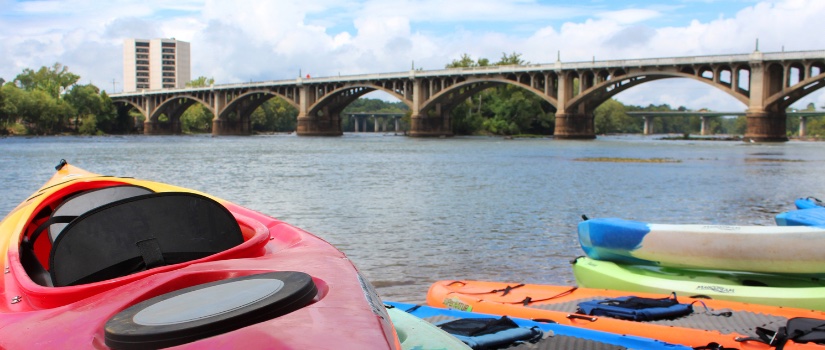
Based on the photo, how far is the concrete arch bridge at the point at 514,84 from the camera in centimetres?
5600

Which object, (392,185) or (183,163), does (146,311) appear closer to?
(392,185)

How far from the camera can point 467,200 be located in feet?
56.0

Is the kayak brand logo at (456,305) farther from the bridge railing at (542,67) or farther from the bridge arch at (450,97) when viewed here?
the bridge arch at (450,97)

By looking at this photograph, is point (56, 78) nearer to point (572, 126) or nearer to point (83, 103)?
point (83, 103)

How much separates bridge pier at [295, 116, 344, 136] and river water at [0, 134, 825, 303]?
55.2 m

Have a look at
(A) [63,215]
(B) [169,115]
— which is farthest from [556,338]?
(B) [169,115]

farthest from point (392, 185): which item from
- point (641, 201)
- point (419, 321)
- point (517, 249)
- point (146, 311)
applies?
point (146, 311)

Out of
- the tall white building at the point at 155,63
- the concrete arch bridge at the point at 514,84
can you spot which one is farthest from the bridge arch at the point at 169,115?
the tall white building at the point at 155,63

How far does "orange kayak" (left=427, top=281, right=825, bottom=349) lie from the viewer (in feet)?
16.6

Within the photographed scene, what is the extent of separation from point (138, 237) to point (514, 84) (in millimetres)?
67413

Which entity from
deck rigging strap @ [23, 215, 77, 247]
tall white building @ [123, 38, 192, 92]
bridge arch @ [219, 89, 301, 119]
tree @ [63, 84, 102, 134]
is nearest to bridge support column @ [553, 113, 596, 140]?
bridge arch @ [219, 89, 301, 119]

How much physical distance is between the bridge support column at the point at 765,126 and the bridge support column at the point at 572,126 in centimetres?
1544

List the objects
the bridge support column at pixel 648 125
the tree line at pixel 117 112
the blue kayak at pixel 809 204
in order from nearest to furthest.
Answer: the blue kayak at pixel 809 204, the tree line at pixel 117 112, the bridge support column at pixel 648 125

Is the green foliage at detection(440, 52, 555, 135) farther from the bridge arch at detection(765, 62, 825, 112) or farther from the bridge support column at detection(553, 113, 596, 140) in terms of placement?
the bridge arch at detection(765, 62, 825, 112)
